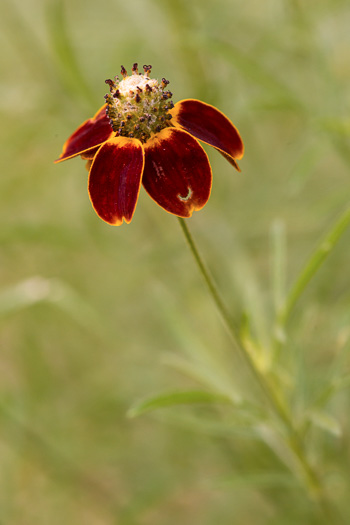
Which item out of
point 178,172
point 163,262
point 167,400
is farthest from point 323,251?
point 163,262

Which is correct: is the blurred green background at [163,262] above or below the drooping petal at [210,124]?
above

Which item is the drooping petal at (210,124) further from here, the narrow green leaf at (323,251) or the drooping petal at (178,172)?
the narrow green leaf at (323,251)

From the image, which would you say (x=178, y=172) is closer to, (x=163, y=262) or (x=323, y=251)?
(x=323, y=251)

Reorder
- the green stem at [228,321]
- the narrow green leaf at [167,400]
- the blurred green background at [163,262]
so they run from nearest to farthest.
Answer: the green stem at [228,321] < the narrow green leaf at [167,400] < the blurred green background at [163,262]

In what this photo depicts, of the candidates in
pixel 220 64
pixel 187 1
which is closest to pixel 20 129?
pixel 187 1

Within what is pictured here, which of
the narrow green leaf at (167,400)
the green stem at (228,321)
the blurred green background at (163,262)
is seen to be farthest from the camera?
the blurred green background at (163,262)

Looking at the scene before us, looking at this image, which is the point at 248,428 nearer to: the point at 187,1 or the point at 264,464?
the point at 264,464

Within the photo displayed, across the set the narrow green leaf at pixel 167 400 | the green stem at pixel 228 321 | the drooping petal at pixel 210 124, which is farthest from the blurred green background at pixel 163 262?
the drooping petal at pixel 210 124
